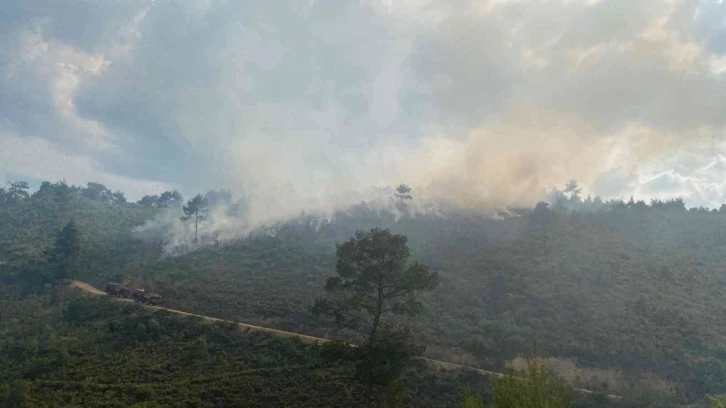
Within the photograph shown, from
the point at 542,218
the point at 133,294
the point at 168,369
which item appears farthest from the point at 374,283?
the point at 542,218

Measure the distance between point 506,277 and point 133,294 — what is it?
4645 cm

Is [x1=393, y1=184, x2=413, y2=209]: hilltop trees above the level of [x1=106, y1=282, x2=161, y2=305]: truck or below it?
above

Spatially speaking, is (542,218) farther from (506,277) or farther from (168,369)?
(168,369)

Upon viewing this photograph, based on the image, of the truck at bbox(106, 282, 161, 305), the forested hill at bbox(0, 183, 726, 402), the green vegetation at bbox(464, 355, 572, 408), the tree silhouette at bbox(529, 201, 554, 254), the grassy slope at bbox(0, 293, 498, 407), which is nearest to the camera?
the green vegetation at bbox(464, 355, 572, 408)

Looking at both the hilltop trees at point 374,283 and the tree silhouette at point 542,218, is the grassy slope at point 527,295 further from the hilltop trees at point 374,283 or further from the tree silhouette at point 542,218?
the hilltop trees at point 374,283

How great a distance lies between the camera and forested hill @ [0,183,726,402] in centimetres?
4144

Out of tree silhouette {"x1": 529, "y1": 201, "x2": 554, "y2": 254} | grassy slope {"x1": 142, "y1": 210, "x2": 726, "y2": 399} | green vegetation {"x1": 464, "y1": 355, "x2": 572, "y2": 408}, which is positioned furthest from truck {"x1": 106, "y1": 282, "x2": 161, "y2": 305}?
tree silhouette {"x1": 529, "y1": 201, "x2": 554, "y2": 254}

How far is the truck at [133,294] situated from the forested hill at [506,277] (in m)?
2.12

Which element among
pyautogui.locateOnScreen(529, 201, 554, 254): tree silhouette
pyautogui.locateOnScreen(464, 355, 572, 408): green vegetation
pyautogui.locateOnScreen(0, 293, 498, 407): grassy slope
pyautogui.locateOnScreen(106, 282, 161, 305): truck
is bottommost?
pyautogui.locateOnScreen(0, 293, 498, 407): grassy slope

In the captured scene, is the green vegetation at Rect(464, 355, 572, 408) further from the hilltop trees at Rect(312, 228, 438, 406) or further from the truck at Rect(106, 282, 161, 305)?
the truck at Rect(106, 282, 161, 305)

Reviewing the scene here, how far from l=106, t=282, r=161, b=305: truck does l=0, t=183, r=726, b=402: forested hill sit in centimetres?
212

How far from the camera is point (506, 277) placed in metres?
60.8

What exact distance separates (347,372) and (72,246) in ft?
169

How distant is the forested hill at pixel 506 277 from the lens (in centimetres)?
4144
